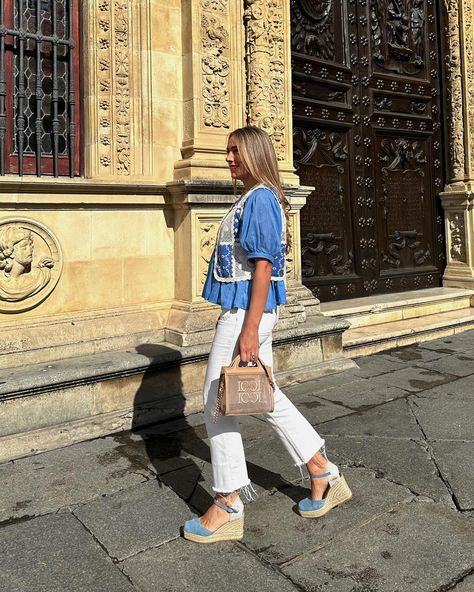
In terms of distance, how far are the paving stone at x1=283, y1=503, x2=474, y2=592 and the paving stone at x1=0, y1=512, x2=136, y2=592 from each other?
756 mm

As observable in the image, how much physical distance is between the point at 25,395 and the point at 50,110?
240 centimetres

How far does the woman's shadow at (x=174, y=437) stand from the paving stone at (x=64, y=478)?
0.68ft

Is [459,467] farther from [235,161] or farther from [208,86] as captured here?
[208,86]

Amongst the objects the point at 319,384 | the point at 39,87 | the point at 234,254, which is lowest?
the point at 319,384

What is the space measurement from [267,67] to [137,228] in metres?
2.15

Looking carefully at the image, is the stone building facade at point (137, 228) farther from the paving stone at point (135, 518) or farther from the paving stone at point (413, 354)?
the paving stone at point (135, 518)

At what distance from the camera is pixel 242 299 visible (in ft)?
7.89

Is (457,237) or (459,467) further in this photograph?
(457,237)

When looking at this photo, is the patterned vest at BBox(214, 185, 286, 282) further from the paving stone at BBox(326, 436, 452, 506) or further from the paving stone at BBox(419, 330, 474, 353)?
the paving stone at BBox(419, 330, 474, 353)

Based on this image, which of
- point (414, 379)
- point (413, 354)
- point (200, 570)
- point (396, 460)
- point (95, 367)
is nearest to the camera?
point (200, 570)

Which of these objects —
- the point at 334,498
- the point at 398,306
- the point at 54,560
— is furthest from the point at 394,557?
the point at 398,306

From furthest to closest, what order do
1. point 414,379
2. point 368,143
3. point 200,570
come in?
point 368,143 → point 414,379 → point 200,570

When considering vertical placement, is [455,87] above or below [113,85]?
above

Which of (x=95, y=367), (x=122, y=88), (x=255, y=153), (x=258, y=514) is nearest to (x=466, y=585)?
(x=258, y=514)
